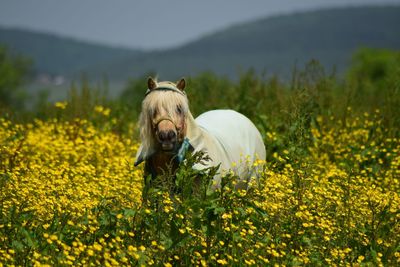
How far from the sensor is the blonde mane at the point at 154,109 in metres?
6.26

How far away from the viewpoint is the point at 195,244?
5500 millimetres

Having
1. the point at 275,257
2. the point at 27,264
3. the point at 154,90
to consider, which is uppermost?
the point at 154,90

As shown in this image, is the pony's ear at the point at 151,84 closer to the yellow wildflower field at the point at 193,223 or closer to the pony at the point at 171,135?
the pony at the point at 171,135

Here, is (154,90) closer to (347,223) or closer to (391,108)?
(347,223)

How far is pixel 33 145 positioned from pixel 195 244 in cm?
447

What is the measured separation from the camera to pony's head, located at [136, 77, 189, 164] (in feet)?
20.3

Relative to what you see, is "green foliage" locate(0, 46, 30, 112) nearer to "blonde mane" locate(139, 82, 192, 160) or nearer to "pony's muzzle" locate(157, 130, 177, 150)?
"blonde mane" locate(139, 82, 192, 160)

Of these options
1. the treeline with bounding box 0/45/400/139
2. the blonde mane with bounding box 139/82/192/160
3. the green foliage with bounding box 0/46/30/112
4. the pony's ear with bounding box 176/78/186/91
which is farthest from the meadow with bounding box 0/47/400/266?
the green foliage with bounding box 0/46/30/112

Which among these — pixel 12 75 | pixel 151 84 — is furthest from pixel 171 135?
pixel 12 75

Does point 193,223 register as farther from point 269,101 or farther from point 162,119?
point 269,101

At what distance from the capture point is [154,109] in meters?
6.30

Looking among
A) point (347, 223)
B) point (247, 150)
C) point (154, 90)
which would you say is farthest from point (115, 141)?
point (347, 223)

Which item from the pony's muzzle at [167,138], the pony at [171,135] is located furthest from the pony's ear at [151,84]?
the pony's muzzle at [167,138]

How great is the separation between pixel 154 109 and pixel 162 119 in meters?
0.15
